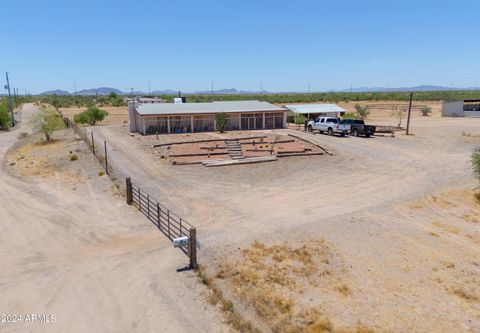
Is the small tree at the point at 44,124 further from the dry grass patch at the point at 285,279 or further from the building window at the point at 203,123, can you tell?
the dry grass patch at the point at 285,279

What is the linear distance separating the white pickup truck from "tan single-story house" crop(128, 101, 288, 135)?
14.8ft

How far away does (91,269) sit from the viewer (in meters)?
12.7

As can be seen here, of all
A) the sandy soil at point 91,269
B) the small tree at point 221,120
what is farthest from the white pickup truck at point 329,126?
the sandy soil at point 91,269

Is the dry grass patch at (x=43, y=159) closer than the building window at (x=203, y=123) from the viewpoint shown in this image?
Yes

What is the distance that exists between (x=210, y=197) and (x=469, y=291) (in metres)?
12.9

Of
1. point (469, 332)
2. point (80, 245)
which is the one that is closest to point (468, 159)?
point (469, 332)

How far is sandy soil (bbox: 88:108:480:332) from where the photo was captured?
1077 centimetres

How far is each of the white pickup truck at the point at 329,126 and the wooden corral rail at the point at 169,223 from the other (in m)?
25.7

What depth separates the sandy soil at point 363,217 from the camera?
424 inches

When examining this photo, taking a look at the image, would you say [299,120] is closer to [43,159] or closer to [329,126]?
[329,126]

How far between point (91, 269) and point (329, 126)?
3287 centimetres

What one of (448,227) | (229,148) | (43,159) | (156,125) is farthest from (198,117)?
(448,227)

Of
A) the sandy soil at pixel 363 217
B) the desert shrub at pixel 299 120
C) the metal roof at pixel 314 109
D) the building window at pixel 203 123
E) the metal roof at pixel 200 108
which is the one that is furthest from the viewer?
the metal roof at pixel 314 109

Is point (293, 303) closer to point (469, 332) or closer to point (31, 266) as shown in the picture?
point (469, 332)
